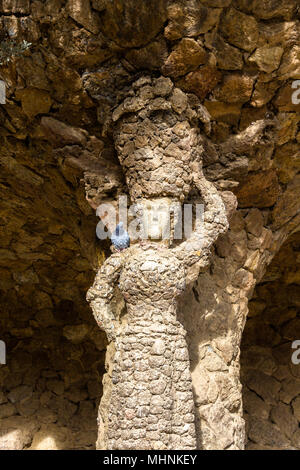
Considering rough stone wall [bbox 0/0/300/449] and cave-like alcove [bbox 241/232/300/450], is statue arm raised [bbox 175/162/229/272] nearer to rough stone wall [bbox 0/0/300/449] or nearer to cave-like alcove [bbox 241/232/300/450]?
rough stone wall [bbox 0/0/300/449]

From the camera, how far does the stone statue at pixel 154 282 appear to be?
1621 mm

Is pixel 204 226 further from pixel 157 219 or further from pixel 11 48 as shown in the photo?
pixel 11 48

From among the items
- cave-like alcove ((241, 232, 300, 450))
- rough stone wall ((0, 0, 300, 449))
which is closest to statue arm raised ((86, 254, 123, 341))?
rough stone wall ((0, 0, 300, 449))

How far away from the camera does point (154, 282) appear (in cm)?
174

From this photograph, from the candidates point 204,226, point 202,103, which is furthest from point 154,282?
point 202,103

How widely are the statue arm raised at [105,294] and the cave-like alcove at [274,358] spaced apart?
2040 millimetres

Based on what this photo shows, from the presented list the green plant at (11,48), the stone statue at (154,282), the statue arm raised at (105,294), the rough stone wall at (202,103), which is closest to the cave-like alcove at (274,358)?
the rough stone wall at (202,103)

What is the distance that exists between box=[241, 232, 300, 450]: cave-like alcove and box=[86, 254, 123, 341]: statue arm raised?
2040 millimetres

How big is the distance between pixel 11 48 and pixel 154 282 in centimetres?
115

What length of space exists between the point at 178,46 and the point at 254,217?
98cm

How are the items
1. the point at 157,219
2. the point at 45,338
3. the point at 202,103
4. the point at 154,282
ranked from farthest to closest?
the point at 45,338 < the point at 202,103 < the point at 157,219 < the point at 154,282

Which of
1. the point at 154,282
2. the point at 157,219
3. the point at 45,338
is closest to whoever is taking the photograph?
the point at 154,282

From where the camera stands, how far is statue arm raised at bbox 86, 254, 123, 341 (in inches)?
71.0

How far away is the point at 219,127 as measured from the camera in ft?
6.90
